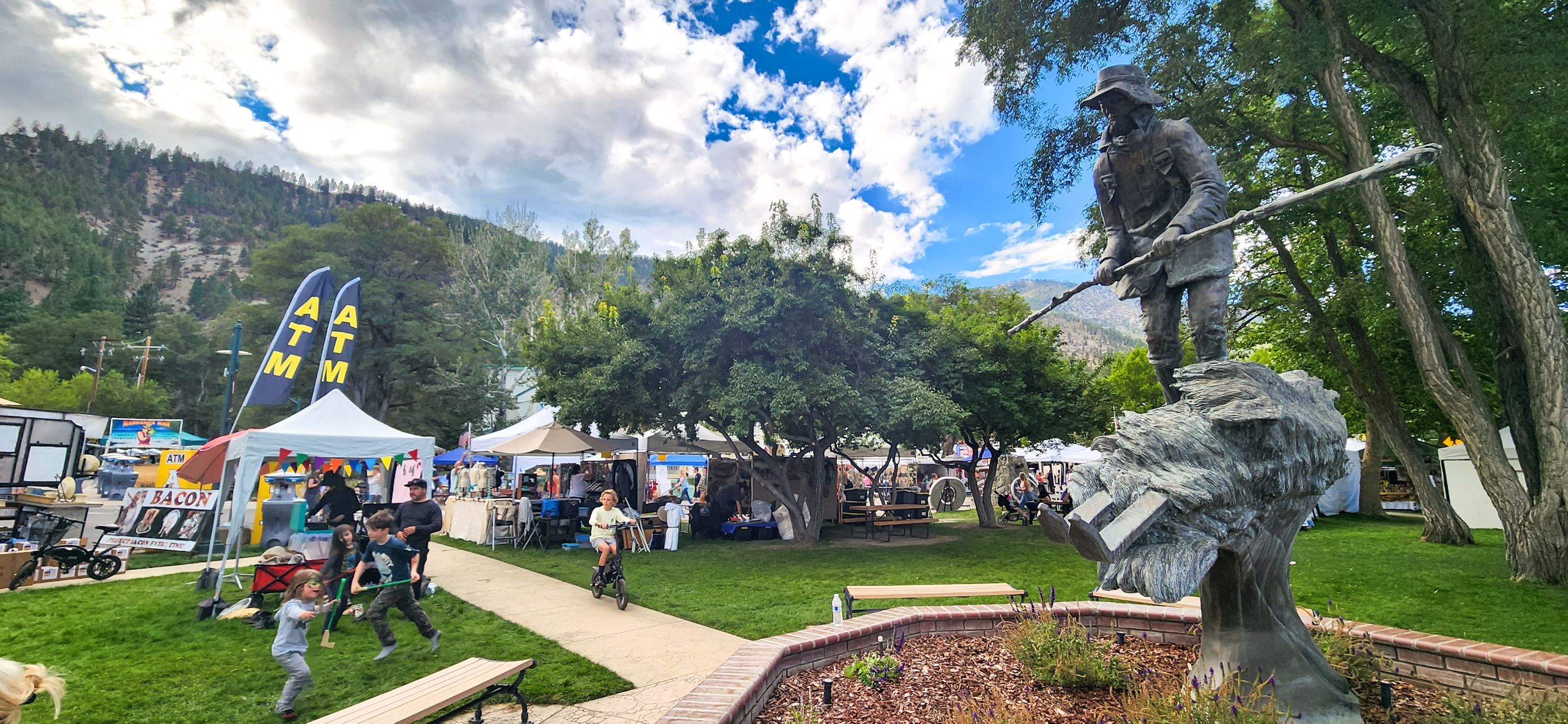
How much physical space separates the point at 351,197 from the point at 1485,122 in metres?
189

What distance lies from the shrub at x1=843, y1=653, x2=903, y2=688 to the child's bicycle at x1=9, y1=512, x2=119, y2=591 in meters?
12.0

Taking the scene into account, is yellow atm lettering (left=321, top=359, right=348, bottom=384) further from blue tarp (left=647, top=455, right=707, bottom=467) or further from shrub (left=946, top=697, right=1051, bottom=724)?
shrub (left=946, top=697, right=1051, bottom=724)

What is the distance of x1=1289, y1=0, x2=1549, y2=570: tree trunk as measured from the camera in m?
8.84

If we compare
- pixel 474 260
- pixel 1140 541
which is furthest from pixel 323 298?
pixel 474 260

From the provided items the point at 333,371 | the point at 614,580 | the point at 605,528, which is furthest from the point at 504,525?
the point at 614,580

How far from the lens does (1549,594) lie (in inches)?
308

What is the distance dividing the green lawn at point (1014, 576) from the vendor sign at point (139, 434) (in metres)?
27.0

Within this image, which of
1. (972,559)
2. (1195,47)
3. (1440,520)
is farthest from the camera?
(1440,520)

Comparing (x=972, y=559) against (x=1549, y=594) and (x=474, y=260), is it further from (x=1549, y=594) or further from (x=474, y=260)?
(x=474, y=260)

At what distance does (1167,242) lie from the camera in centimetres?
408

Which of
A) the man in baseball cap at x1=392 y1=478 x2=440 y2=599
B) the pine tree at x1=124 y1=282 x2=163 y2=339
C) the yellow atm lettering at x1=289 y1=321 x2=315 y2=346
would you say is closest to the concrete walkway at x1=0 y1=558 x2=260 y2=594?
the man in baseball cap at x1=392 y1=478 x2=440 y2=599

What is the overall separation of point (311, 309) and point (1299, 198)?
58.9 feet

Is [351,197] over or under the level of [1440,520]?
over

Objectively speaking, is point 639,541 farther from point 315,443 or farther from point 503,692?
point 503,692
